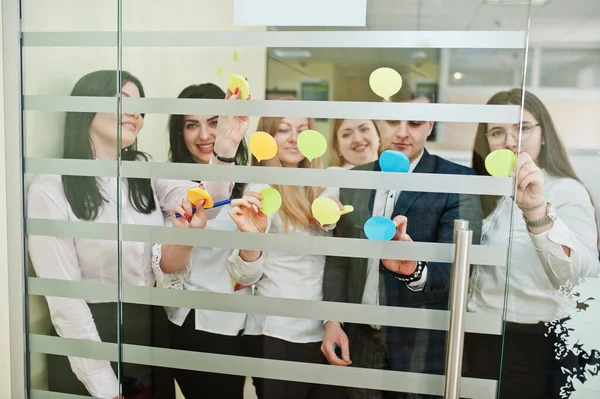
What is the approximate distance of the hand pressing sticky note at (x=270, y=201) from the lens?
1.60m

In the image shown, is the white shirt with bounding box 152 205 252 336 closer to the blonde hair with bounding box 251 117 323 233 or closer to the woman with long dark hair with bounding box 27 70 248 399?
the woman with long dark hair with bounding box 27 70 248 399

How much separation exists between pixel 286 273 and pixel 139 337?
1.83ft

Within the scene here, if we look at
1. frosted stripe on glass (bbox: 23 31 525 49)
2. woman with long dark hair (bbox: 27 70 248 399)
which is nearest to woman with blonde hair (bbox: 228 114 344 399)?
woman with long dark hair (bbox: 27 70 248 399)

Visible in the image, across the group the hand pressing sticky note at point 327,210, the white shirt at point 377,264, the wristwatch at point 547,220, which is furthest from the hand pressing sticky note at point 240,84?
the wristwatch at point 547,220

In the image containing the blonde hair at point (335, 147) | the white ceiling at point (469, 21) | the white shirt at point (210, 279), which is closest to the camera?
the white ceiling at point (469, 21)

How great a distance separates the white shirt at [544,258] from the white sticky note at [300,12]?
2.24 ft

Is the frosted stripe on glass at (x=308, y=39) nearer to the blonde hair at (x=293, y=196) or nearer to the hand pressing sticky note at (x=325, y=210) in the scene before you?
the blonde hair at (x=293, y=196)

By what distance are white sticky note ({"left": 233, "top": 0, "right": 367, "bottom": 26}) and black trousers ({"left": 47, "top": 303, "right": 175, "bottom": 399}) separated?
3.13 feet

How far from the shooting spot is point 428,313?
1.57 m

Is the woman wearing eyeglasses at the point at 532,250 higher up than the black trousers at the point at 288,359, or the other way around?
the woman wearing eyeglasses at the point at 532,250

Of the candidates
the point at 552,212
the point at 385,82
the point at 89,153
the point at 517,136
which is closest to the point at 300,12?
the point at 385,82

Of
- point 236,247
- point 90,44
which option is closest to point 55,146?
point 90,44

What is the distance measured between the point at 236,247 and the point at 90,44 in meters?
0.80

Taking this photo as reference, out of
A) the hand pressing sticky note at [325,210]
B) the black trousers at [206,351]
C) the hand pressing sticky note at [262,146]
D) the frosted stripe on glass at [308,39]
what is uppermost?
the frosted stripe on glass at [308,39]
